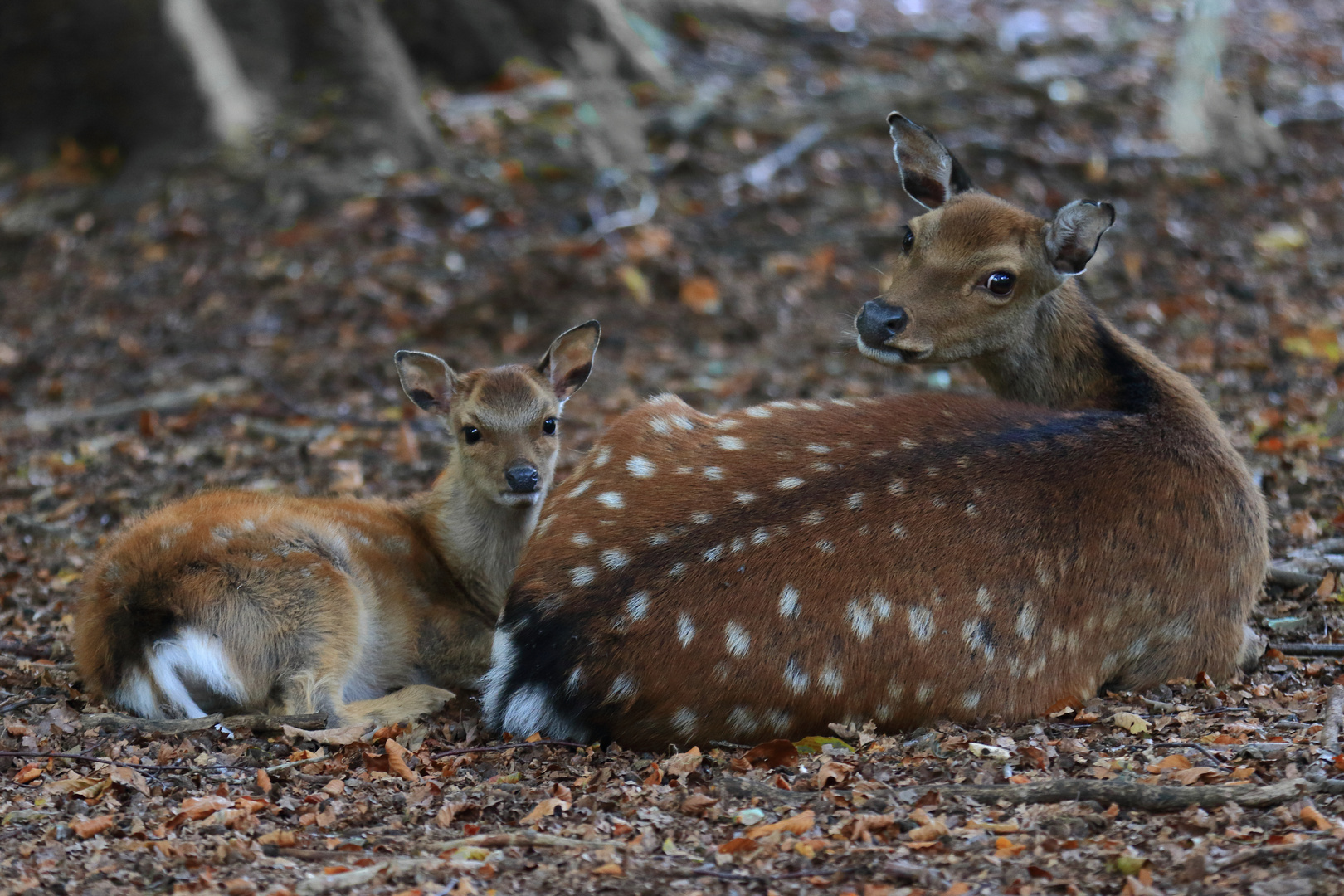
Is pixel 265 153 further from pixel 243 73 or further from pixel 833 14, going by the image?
pixel 833 14

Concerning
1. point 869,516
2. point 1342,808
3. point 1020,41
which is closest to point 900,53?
point 1020,41

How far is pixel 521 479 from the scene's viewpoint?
4941 millimetres

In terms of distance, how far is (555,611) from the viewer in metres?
3.86

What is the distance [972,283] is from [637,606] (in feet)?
6.47

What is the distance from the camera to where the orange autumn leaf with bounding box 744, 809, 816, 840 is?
3303mm

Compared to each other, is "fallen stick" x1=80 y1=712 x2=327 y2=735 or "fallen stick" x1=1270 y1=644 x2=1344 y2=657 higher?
"fallen stick" x1=80 y1=712 x2=327 y2=735

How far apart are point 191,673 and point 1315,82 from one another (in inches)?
437

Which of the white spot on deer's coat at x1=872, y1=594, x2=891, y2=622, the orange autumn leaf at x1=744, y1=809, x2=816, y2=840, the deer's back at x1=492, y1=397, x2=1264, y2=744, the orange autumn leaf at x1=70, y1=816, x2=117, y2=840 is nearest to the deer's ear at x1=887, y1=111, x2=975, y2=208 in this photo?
the deer's back at x1=492, y1=397, x2=1264, y2=744

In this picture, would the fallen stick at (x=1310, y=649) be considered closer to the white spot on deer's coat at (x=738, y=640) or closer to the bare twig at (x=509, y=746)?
the white spot on deer's coat at (x=738, y=640)

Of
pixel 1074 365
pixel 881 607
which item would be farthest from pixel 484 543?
pixel 1074 365

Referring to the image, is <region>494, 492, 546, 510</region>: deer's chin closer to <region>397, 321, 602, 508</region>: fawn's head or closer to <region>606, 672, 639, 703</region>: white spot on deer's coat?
<region>397, 321, 602, 508</region>: fawn's head

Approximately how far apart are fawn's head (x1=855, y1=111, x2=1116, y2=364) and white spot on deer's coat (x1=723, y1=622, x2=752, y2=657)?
1.51 metres

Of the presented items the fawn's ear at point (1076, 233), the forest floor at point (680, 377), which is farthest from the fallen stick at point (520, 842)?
the fawn's ear at point (1076, 233)

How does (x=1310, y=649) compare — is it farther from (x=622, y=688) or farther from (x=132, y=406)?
(x=132, y=406)
